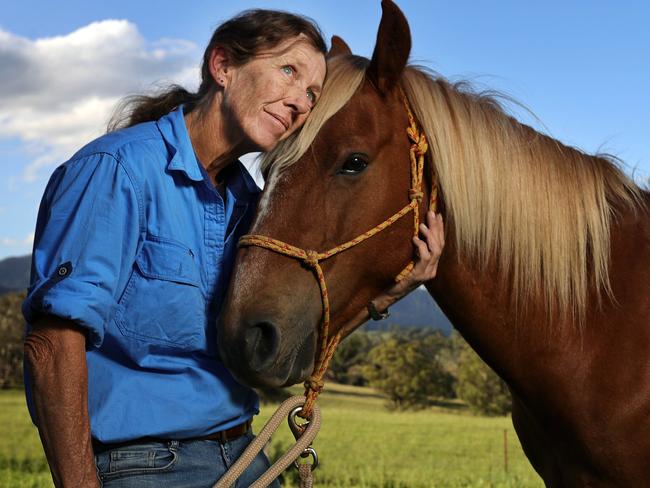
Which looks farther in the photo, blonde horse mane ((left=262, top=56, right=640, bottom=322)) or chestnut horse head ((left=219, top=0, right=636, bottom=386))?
blonde horse mane ((left=262, top=56, right=640, bottom=322))

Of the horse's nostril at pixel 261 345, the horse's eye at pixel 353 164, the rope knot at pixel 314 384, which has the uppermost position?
the horse's eye at pixel 353 164

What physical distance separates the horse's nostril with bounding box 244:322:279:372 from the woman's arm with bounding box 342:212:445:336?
1.36 ft

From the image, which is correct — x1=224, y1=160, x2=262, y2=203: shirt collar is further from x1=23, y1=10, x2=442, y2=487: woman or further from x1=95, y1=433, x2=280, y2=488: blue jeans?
x1=95, y1=433, x2=280, y2=488: blue jeans

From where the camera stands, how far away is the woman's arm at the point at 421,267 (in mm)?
2428

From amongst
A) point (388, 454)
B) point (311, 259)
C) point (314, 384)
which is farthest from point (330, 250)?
point (388, 454)

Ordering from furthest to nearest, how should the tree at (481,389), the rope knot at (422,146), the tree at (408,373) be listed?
the tree at (408,373), the tree at (481,389), the rope knot at (422,146)

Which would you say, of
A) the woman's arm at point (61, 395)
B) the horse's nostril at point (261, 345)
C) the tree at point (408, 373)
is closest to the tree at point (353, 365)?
the tree at point (408, 373)

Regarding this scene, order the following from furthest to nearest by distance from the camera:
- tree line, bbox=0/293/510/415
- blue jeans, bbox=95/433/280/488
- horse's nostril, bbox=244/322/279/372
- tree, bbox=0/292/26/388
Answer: tree line, bbox=0/293/510/415, tree, bbox=0/292/26/388, horse's nostril, bbox=244/322/279/372, blue jeans, bbox=95/433/280/488

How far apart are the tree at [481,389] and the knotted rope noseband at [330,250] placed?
4386 centimetres

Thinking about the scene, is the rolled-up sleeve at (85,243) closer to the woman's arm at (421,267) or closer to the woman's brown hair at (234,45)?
the woman's brown hair at (234,45)

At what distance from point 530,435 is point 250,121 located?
1788 mm

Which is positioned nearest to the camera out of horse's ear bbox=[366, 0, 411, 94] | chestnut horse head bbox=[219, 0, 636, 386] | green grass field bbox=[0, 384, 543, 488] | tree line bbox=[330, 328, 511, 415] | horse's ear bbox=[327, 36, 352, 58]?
chestnut horse head bbox=[219, 0, 636, 386]

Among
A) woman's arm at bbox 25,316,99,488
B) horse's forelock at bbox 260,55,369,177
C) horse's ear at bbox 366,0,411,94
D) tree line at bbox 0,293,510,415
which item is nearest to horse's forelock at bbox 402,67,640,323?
horse's ear at bbox 366,0,411,94

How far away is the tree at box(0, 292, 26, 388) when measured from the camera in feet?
139
